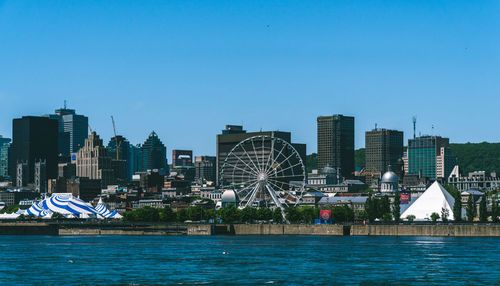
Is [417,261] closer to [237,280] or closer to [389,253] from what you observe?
[389,253]

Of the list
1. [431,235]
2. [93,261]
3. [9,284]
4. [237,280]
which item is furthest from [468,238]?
[9,284]

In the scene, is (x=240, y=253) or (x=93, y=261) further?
(x=240, y=253)

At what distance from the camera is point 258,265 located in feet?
368

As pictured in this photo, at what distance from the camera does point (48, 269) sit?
107375 mm

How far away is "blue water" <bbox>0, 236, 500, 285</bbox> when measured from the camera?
313 ft

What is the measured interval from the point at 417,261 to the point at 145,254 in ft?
122

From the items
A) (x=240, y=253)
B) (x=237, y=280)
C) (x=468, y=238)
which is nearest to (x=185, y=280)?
(x=237, y=280)

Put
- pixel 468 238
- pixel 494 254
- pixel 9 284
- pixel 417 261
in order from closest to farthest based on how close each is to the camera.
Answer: pixel 9 284, pixel 417 261, pixel 494 254, pixel 468 238

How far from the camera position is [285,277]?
9756 cm

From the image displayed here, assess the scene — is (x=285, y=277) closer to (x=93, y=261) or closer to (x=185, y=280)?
(x=185, y=280)

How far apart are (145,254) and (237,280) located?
41.4 metres

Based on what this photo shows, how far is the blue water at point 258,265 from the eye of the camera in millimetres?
95375

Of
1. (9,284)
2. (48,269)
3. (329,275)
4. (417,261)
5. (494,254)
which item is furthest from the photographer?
(494,254)

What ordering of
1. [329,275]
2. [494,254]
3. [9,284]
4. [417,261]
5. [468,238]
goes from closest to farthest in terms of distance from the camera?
1. [9,284]
2. [329,275]
3. [417,261]
4. [494,254]
5. [468,238]
